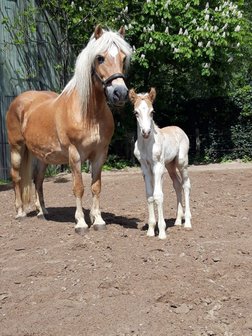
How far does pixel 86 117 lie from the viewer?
698 centimetres

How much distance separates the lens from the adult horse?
666 centimetres

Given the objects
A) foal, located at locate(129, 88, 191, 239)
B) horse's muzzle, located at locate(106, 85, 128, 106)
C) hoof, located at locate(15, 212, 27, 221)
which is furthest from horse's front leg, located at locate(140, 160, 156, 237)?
hoof, located at locate(15, 212, 27, 221)

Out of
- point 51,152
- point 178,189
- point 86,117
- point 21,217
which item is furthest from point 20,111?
point 178,189

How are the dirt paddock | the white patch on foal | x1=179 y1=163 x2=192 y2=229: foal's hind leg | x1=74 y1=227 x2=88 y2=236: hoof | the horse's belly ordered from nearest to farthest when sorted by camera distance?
the dirt paddock < the white patch on foal < x1=74 y1=227 x2=88 y2=236: hoof < x1=179 y1=163 x2=192 y2=229: foal's hind leg < the horse's belly

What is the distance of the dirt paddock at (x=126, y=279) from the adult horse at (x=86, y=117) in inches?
28.9

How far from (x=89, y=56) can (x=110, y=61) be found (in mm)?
315

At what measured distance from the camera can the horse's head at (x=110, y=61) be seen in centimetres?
649

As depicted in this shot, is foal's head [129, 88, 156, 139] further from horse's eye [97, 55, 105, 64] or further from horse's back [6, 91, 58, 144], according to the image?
horse's back [6, 91, 58, 144]

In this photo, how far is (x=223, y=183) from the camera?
1215cm

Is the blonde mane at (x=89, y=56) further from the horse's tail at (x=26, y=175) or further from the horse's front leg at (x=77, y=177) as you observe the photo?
the horse's tail at (x=26, y=175)

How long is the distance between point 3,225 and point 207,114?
38.9 ft

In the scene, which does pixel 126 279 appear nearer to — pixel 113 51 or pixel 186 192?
pixel 186 192

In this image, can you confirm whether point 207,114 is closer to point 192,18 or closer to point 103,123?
point 192,18

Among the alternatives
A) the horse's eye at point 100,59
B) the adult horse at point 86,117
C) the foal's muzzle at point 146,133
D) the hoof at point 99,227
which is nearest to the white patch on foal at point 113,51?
the adult horse at point 86,117
